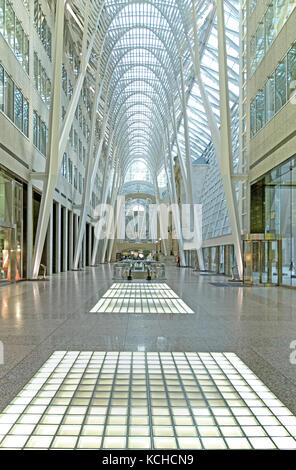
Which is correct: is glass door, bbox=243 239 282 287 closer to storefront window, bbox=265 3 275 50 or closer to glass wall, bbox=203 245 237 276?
glass wall, bbox=203 245 237 276

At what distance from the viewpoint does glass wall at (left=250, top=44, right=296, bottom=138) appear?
18653 mm

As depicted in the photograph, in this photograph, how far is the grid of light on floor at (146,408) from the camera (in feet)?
11.5

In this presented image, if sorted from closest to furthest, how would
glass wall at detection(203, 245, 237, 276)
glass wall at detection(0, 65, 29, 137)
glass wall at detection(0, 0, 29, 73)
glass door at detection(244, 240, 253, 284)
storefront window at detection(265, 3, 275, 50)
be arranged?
glass wall at detection(0, 0, 29, 73) → glass wall at detection(0, 65, 29, 137) → glass door at detection(244, 240, 253, 284) → storefront window at detection(265, 3, 275, 50) → glass wall at detection(203, 245, 237, 276)

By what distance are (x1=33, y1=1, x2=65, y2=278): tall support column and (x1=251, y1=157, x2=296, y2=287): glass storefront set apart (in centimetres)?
1072

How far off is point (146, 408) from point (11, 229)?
61.6 feet

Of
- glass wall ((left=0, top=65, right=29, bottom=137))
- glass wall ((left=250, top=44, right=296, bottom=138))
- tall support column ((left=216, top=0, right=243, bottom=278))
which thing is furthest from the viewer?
tall support column ((left=216, top=0, right=243, bottom=278))

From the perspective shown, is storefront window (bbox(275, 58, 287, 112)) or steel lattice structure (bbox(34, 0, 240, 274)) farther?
steel lattice structure (bbox(34, 0, 240, 274))

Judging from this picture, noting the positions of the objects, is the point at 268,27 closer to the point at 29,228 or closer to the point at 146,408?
the point at 29,228

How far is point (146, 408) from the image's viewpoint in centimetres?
420

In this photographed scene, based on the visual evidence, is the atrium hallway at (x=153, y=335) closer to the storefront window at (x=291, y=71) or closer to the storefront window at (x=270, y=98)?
the storefront window at (x=291, y=71)

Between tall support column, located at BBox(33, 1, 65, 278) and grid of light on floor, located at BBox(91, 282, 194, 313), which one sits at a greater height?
tall support column, located at BBox(33, 1, 65, 278)

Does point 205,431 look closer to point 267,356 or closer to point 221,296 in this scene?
point 267,356

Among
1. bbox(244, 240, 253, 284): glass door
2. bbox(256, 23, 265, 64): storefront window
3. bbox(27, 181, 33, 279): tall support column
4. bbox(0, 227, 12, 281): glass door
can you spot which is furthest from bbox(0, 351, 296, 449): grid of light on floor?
bbox(256, 23, 265, 64): storefront window

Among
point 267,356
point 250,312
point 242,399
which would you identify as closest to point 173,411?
point 242,399
